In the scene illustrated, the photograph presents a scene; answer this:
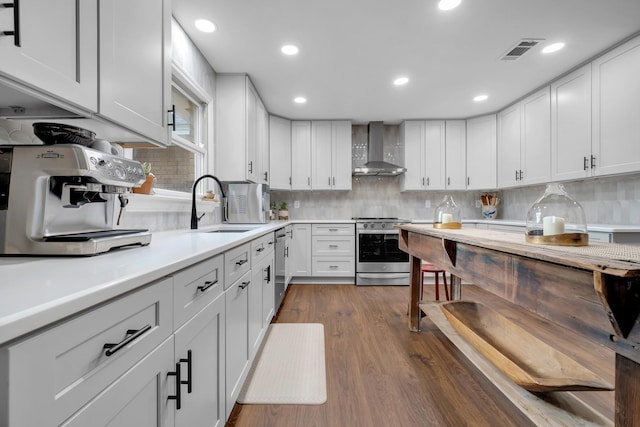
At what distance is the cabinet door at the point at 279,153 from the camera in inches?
172

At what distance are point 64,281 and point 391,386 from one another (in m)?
1.73

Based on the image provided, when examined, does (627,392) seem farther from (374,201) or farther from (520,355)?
(374,201)

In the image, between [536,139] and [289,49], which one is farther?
[536,139]

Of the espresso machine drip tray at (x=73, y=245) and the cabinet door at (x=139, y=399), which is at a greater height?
the espresso machine drip tray at (x=73, y=245)

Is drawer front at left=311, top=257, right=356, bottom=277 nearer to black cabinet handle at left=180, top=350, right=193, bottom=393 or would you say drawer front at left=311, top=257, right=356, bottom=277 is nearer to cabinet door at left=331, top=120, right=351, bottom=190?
cabinet door at left=331, top=120, right=351, bottom=190

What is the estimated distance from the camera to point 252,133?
3.33m

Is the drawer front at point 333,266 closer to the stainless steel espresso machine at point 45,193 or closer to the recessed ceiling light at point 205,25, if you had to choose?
the recessed ceiling light at point 205,25

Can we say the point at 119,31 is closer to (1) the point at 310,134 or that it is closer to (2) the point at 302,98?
(2) the point at 302,98

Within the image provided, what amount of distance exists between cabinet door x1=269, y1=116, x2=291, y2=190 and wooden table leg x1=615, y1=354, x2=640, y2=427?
4056 millimetres

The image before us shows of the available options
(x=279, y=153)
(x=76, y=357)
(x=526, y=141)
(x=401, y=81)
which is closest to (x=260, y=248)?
(x=76, y=357)

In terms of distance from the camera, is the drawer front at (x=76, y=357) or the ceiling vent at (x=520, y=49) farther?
the ceiling vent at (x=520, y=49)

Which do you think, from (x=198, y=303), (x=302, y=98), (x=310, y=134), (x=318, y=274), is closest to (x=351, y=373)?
(x=198, y=303)

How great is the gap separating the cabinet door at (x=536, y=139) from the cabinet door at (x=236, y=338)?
3594 millimetres

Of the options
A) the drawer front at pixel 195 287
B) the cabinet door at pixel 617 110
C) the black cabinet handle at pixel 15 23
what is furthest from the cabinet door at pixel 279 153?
the black cabinet handle at pixel 15 23
